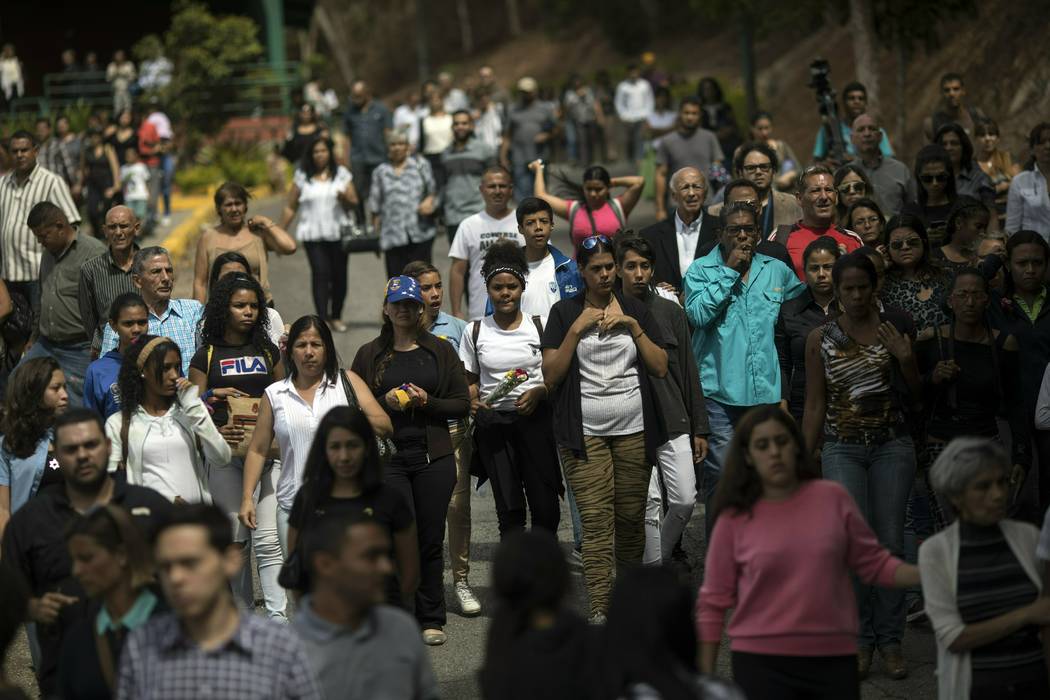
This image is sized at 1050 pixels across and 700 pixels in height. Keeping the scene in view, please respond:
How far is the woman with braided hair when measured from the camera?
8.21 meters

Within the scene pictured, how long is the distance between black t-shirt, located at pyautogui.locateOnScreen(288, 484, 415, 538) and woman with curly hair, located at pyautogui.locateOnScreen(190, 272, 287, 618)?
4.72 feet

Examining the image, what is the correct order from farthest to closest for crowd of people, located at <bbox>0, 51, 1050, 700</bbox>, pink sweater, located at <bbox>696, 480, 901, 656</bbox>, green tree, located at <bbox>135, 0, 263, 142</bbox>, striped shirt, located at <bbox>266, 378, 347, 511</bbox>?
green tree, located at <bbox>135, 0, 263, 142</bbox> < striped shirt, located at <bbox>266, 378, 347, 511</bbox> < pink sweater, located at <bbox>696, 480, 901, 656</bbox> < crowd of people, located at <bbox>0, 51, 1050, 700</bbox>

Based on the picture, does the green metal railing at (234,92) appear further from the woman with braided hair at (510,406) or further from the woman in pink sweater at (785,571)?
the woman in pink sweater at (785,571)

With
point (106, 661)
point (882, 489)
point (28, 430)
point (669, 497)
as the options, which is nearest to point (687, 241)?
point (669, 497)

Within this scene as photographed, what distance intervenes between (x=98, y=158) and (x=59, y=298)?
31.2 feet

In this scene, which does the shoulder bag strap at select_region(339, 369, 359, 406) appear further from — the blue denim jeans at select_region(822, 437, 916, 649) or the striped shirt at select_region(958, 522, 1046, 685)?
the striped shirt at select_region(958, 522, 1046, 685)

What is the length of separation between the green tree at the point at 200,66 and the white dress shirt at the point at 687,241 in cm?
2009

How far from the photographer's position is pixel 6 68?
3111 cm

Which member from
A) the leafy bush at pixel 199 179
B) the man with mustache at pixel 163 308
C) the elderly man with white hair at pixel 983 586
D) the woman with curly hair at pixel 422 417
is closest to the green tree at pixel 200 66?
the leafy bush at pixel 199 179

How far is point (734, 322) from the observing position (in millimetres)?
8492

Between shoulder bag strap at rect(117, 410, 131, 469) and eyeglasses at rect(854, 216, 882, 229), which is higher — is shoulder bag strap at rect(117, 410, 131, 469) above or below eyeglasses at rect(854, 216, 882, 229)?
below

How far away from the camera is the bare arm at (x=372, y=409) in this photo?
24.5 feet

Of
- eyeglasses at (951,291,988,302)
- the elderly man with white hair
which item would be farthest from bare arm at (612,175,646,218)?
the elderly man with white hair

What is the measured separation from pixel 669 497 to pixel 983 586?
2.83 metres
